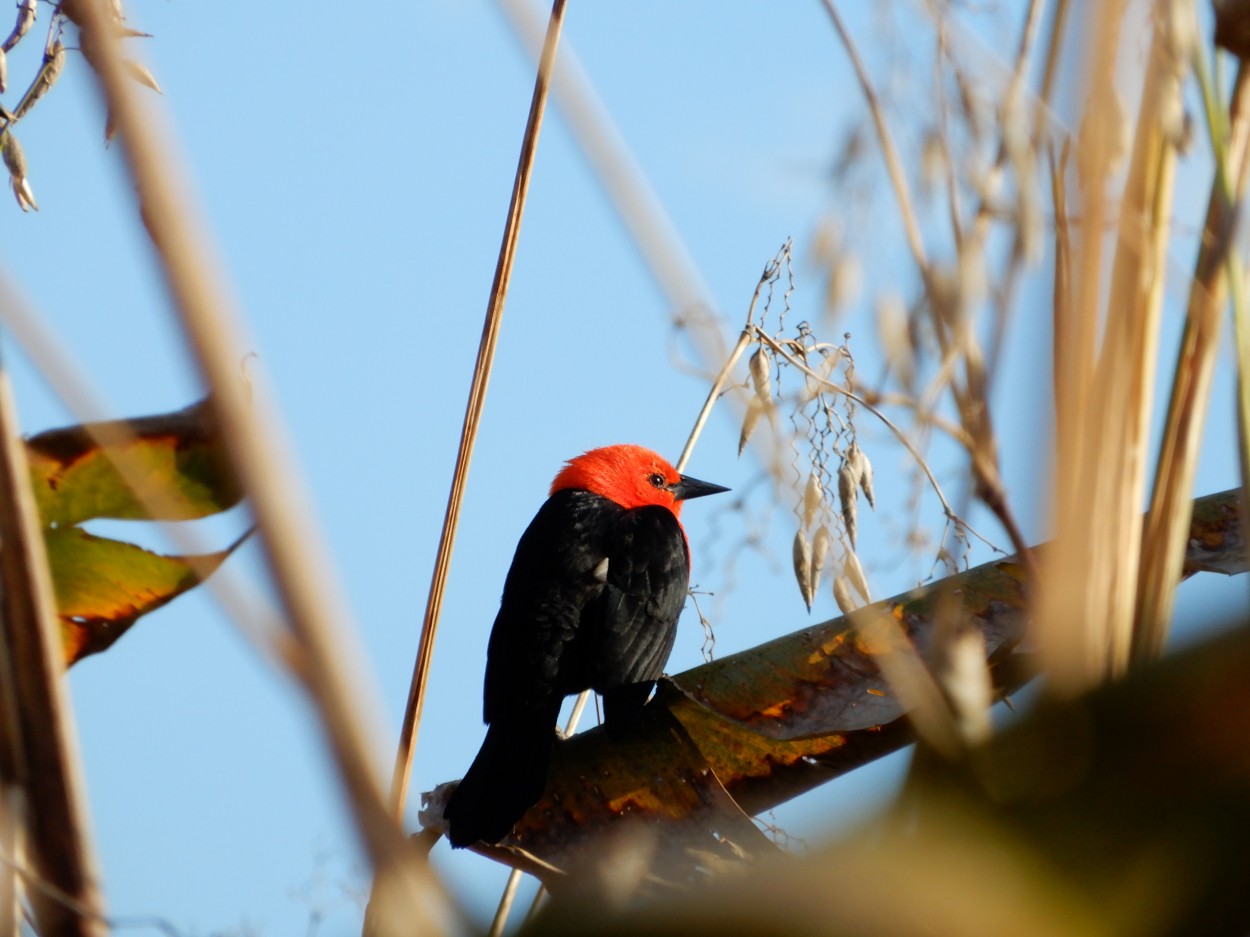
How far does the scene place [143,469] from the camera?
114 cm

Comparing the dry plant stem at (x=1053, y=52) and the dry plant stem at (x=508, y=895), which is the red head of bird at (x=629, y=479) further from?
the dry plant stem at (x=1053, y=52)

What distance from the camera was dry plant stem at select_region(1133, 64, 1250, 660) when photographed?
2.91ft

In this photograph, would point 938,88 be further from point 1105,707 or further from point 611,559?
point 611,559

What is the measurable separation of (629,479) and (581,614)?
89 cm

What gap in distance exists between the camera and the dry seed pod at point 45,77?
1.70 meters

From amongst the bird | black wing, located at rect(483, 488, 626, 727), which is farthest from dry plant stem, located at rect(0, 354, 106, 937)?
black wing, located at rect(483, 488, 626, 727)

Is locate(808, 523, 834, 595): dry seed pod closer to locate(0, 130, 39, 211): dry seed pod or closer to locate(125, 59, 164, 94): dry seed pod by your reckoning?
locate(125, 59, 164, 94): dry seed pod

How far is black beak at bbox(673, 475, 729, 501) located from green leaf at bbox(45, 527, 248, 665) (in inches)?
121

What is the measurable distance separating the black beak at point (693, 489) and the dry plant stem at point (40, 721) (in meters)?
3.64

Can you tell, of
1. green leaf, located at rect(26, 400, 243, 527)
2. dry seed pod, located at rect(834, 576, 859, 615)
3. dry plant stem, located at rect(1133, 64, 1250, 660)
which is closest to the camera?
dry plant stem, located at rect(1133, 64, 1250, 660)

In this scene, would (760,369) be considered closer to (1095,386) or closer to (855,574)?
(855,574)

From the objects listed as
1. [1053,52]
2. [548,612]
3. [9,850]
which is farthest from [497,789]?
[1053,52]

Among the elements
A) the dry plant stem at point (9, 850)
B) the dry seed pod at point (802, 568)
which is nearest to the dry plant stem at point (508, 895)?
the dry seed pod at point (802, 568)

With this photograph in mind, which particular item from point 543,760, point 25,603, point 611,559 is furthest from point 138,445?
point 611,559
